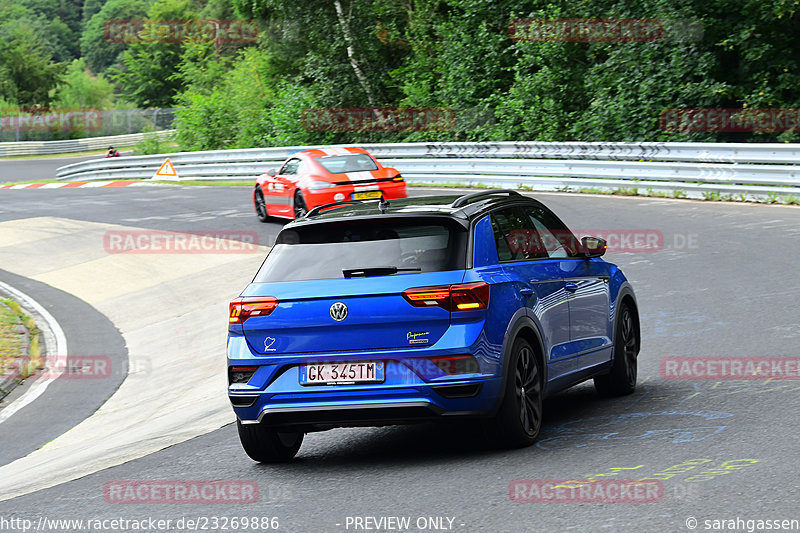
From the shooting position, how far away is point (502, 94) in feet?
109

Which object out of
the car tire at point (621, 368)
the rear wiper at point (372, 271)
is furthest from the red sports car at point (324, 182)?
the rear wiper at point (372, 271)

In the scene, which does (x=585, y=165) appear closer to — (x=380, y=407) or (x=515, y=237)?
(x=515, y=237)

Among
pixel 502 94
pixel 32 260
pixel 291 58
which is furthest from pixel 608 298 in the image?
pixel 291 58

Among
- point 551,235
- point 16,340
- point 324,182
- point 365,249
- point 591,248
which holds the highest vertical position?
point 365,249

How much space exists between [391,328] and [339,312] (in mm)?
328

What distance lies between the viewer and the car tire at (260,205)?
22.1 metres

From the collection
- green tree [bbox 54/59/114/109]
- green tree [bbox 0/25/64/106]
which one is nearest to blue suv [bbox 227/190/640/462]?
green tree [bbox 0/25/64/106]

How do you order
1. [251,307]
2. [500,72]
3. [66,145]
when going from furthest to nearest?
[66,145], [500,72], [251,307]

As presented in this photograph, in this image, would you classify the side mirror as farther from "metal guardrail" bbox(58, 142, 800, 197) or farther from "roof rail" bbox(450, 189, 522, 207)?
"metal guardrail" bbox(58, 142, 800, 197)

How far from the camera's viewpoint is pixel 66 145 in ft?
237

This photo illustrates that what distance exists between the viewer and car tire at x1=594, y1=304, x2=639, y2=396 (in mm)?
8266

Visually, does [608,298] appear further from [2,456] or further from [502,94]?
[502,94]

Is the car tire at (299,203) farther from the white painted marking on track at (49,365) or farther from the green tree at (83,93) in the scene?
the green tree at (83,93)

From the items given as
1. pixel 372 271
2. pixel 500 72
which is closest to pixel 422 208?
pixel 372 271
